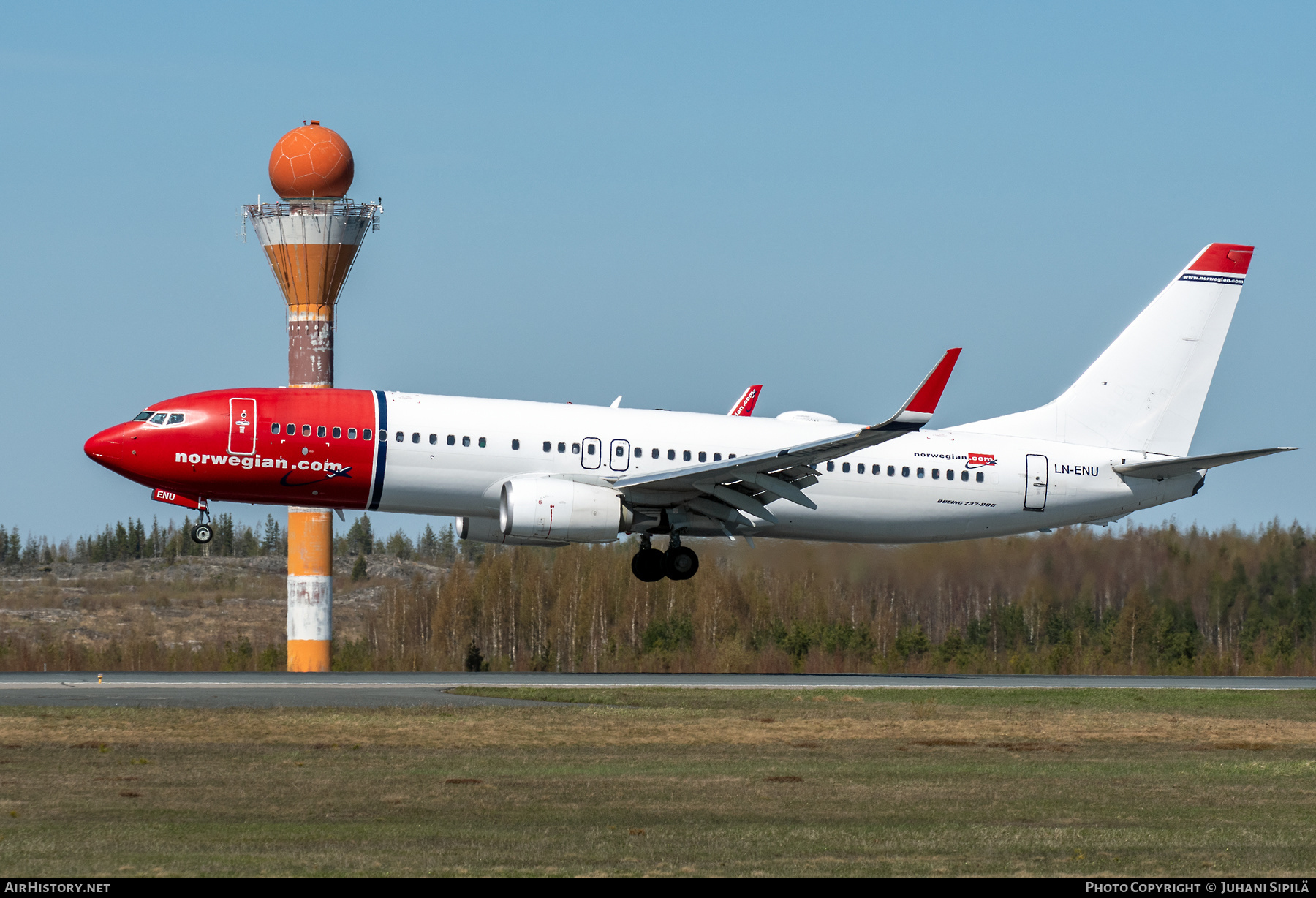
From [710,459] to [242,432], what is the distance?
10684 mm

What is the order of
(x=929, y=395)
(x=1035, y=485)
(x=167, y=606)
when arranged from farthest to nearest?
(x=167, y=606), (x=1035, y=485), (x=929, y=395)

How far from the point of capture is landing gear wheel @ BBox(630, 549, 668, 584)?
4091 centimetres

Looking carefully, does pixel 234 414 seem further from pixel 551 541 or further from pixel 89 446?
pixel 551 541

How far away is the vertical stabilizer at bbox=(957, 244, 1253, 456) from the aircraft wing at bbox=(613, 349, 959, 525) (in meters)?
7.16

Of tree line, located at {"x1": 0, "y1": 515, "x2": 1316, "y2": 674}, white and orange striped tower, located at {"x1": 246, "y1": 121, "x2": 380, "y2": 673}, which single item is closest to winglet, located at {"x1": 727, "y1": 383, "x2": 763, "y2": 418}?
tree line, located at {"x1": 0, "y1": 515, "x2": 1316, "y2": 674}

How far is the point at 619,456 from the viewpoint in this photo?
130 ft

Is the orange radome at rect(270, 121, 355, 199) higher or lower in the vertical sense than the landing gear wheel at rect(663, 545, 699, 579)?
higher

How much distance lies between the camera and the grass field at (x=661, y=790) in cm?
1770

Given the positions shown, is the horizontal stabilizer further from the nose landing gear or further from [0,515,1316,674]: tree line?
the nose landing gear

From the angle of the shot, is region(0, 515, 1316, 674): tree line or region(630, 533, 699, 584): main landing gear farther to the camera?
region(0, 515, 1316, 674): tree line

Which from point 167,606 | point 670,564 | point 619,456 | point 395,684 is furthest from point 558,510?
point 167,606

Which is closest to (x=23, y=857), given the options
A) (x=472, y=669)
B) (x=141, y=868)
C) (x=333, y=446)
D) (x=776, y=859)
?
(x=141, y=868)

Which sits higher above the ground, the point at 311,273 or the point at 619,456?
the point at 311,273

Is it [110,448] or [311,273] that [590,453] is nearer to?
[110,448]
